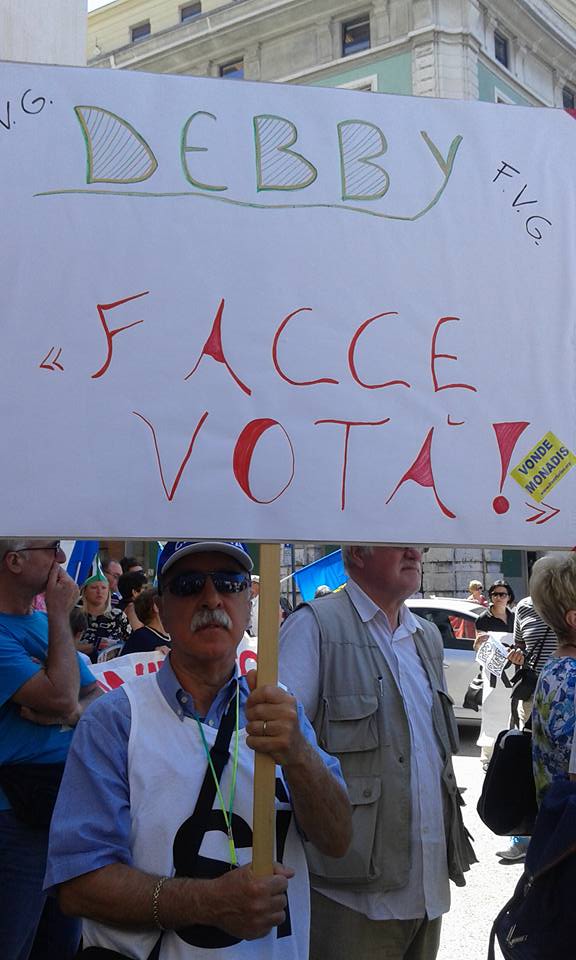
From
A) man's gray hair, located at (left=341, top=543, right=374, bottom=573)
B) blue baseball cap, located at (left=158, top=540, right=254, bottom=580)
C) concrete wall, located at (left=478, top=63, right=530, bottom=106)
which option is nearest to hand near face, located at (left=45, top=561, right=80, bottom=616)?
man's gray hair, located at (left=341, top=543, right=374, bottom=573)

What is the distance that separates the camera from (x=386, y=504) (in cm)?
192

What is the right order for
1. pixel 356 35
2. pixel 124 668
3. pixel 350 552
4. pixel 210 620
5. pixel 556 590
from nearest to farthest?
pixel 210 620, pixel 350 552, pixel 556 590, pixel 124 668, pixel 356 35

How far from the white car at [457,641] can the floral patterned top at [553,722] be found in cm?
718

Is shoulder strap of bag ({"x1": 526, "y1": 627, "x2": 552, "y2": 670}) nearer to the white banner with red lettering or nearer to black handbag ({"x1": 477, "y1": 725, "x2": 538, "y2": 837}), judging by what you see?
the white banner with red lettering

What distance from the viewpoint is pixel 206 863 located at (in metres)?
1.92

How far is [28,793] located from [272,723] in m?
1.47

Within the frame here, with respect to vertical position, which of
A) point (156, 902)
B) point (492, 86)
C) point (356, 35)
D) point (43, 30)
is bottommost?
point (156, 902)

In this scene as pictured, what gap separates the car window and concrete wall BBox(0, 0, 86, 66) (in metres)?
7.16

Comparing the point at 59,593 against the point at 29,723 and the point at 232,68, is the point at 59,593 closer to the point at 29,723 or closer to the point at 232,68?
the point at 29,723

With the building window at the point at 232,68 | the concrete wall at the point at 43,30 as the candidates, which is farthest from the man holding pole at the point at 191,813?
the building window at the point at 232,68

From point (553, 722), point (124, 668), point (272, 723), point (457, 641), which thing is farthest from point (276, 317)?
point (457, 641)

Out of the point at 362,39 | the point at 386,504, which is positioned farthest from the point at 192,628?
the point at 362,39

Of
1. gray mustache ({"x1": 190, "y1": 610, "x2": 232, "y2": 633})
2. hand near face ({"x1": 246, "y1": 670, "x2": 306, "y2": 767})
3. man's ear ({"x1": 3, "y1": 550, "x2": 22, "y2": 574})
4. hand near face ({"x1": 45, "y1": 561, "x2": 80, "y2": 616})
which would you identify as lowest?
hand near face ({"x1": 246, "y1": 670, "x2": 306, "y2": 767})

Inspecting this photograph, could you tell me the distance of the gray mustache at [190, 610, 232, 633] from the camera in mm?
2150
